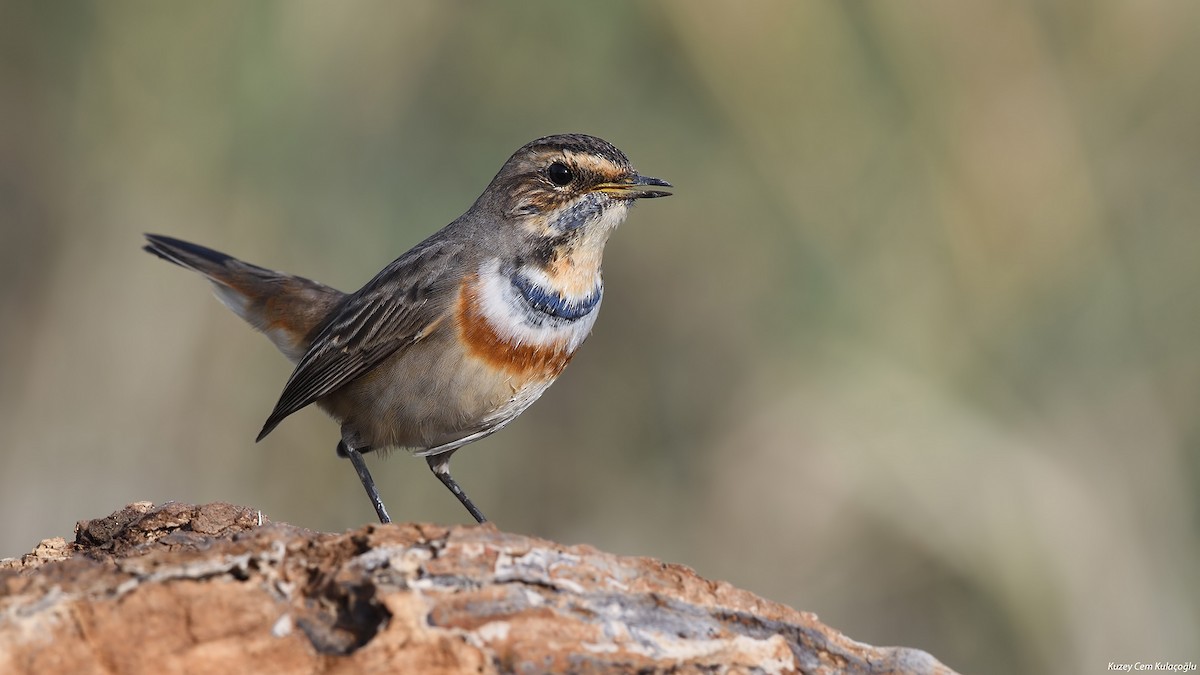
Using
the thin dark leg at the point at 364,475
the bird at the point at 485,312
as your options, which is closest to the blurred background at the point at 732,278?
the thin dark leg at the point at 364,475

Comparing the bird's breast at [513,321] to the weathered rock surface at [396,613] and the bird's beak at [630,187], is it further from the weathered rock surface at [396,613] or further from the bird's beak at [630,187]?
the weathered rock surface at [396,613]

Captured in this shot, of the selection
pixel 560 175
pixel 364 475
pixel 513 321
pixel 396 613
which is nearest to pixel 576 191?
pixel 560 175

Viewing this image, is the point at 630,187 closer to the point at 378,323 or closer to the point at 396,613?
the point at 378,323

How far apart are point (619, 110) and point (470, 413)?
3783 mm

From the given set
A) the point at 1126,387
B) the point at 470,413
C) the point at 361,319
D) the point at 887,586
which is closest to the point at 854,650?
the point at 470,413

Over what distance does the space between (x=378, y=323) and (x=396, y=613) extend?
3.03m

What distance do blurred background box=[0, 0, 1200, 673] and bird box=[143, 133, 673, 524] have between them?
7.13ft

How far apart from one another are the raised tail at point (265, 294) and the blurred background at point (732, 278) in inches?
32.6

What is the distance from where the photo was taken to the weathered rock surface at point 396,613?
3.02 m

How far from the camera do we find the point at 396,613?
3.09 metres

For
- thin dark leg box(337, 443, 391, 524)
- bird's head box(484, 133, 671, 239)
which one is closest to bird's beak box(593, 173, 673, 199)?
bird's head box(484, 133, 671, 239)

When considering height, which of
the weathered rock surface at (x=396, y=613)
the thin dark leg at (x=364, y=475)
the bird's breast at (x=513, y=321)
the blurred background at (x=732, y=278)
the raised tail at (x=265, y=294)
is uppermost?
the blurred background at (x=732, y=278)

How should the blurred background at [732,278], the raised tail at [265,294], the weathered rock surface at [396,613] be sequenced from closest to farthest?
1. the weathered rock surface at [396,613]
2. the raised tail at [265,294]
3. the blurred background at [732,278]

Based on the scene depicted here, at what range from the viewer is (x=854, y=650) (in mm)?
3674
